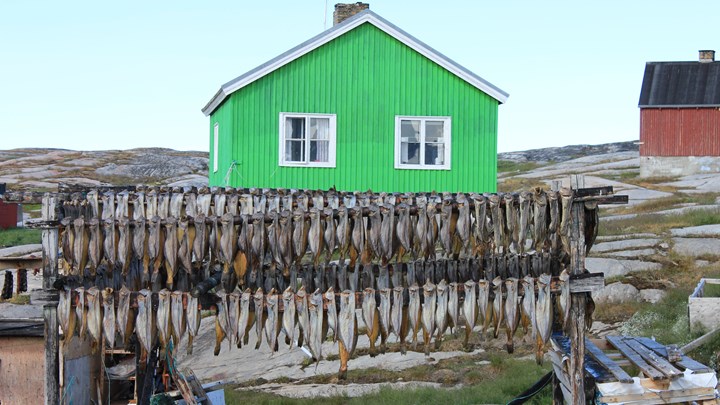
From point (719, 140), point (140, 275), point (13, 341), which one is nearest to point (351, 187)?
point (13, 341)

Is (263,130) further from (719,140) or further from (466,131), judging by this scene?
(719,140)

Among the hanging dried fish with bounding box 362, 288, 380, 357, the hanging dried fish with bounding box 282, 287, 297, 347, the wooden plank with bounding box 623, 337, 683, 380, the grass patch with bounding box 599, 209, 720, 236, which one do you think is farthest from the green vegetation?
the grass patch with bounding box 599, 209, 720, 236

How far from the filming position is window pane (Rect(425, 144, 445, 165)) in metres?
26.6

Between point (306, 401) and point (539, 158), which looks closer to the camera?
point (306, 401)

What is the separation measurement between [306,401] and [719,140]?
153ft

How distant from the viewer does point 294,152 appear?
26.4 metres

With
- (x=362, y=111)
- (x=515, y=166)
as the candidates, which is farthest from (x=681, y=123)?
(x=362, y=111)

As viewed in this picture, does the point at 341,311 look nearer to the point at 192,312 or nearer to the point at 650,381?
the point at 192,312

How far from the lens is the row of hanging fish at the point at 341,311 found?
8.75 meters

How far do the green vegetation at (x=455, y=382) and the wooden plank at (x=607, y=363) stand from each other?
3.73 meters

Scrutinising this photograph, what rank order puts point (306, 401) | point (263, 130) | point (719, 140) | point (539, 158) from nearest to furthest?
point (306, 401), point (263, 130), point (719, 140), point (539, 158)

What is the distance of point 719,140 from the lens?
183 feet

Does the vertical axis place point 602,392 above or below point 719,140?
below

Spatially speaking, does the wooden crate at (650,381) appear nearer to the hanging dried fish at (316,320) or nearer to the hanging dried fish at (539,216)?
the hanging dried fish at (539,216)
